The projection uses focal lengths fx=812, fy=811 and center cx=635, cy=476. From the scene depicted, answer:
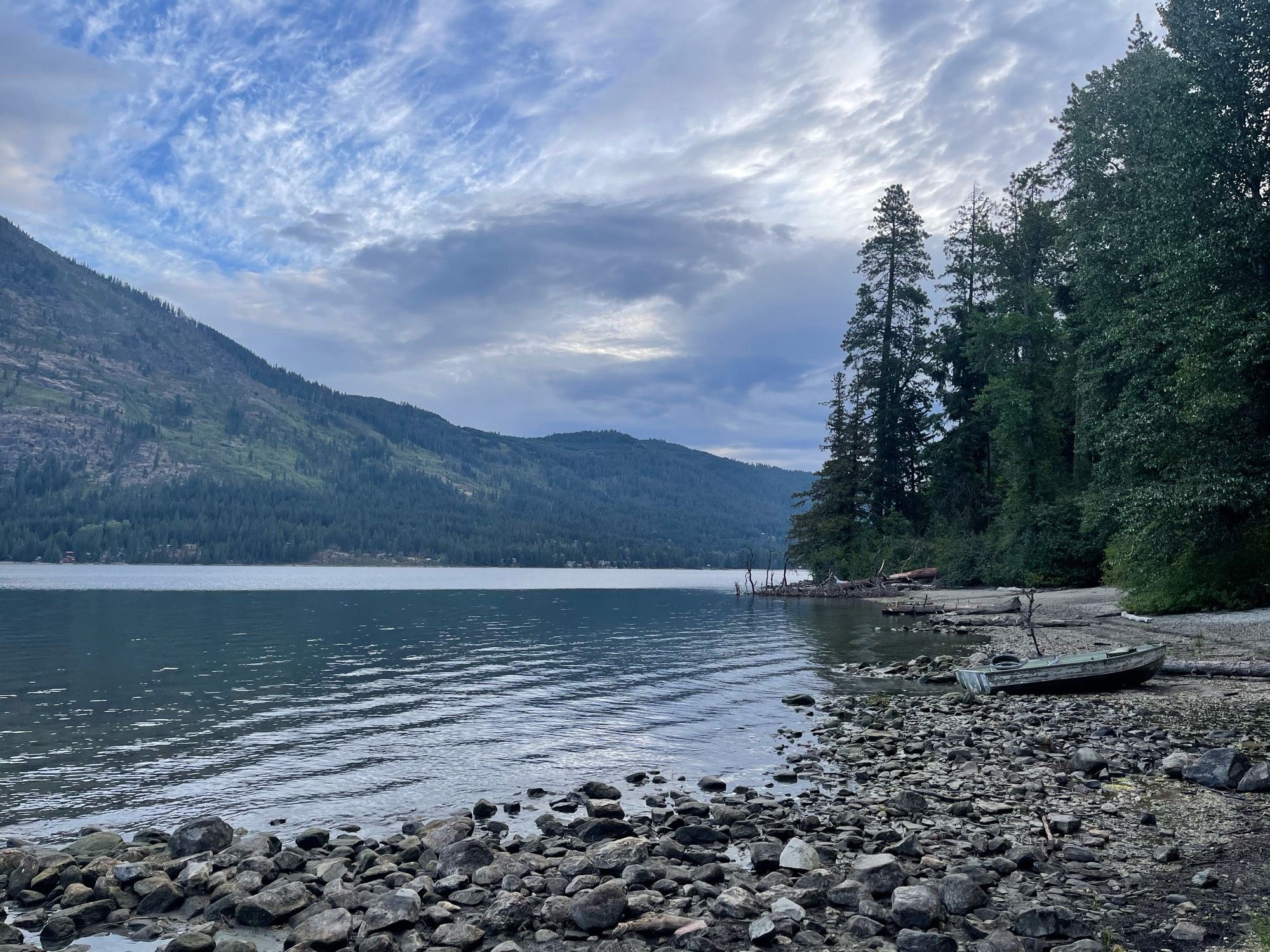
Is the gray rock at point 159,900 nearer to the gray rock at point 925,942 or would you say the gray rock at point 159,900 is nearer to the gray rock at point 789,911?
the gray rock at point 789,911

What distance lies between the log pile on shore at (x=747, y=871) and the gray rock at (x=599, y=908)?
28mm

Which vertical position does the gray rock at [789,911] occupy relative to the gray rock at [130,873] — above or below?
above

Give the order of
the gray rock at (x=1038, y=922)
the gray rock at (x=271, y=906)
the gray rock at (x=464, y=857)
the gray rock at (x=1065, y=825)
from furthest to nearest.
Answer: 1. the gray rock at (x=1065, y=825)
2. the gray rock at (x=464, y=857)
3. the gray rock at (x=271, y=906)
4. the gray rock at (x=1038, y=922)

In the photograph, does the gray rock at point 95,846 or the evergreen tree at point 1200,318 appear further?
the evergreen tree at point 1200,318

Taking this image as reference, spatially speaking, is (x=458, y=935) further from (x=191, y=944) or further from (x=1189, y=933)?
(x=1189, y=933)

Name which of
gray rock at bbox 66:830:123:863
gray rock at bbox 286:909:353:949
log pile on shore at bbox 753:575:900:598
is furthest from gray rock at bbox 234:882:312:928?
log pile on shore at bbox 753:575:900:598

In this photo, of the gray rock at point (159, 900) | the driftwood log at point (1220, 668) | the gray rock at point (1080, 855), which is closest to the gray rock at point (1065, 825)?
the gray rock at point (1080, 855)

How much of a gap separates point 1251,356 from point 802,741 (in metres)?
22.5

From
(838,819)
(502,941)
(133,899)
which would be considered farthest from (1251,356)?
(133,899)

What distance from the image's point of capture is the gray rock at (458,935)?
9164mm

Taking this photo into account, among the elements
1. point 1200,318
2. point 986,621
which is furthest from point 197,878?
point 986,621

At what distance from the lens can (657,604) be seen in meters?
83.8

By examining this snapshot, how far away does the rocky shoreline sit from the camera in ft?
29.4

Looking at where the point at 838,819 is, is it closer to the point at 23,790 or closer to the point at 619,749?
the point at 619,749
